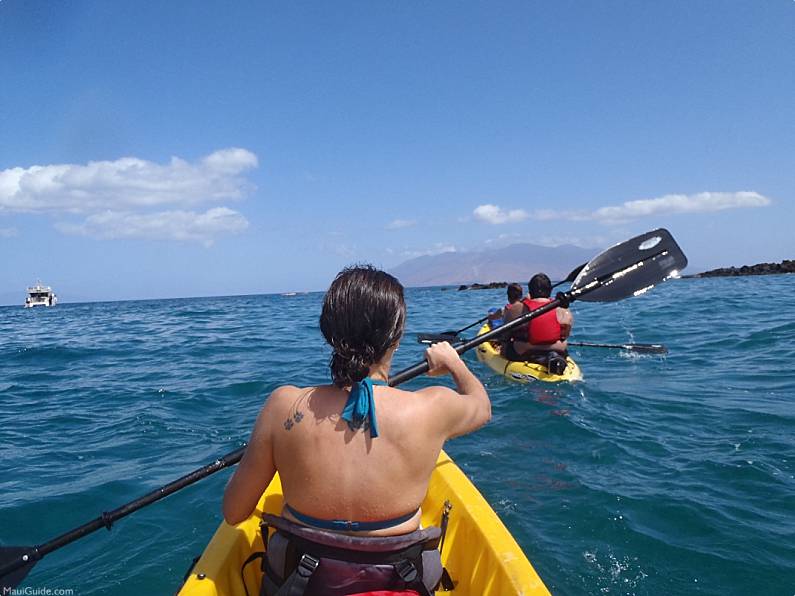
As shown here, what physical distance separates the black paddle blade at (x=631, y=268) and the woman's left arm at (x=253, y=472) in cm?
348

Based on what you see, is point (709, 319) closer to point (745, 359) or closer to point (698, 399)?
point (745, 359)

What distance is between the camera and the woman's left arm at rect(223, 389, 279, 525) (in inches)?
76.5

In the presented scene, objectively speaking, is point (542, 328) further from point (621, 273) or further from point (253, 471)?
point (253, 471)

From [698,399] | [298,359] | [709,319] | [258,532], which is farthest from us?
[709,319]

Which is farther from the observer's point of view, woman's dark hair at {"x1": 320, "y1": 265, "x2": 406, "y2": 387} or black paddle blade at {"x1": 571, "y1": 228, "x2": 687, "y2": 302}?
black paddle blade at {"x1": 571, "y1": 228, "x2": 687, "y2": 302}

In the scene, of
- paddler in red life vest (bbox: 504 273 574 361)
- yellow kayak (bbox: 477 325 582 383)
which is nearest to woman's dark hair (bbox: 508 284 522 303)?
paddler in red life vest (bbox: 504 273 574 361)

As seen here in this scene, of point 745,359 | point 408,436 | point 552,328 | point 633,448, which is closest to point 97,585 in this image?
point 408,436

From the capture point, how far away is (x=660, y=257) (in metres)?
5.29

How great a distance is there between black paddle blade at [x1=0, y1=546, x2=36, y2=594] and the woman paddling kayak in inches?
75.2

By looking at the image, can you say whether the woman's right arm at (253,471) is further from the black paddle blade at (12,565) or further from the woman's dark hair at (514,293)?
the woman's dark hair at (514,293)

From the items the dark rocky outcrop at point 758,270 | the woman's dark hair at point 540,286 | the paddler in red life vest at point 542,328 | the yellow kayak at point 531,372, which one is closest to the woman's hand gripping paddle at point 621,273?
the paddler in red life vest at point 542,328

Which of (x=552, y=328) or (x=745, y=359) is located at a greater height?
(x=552, y=328)

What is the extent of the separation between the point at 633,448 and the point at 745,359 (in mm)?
5916

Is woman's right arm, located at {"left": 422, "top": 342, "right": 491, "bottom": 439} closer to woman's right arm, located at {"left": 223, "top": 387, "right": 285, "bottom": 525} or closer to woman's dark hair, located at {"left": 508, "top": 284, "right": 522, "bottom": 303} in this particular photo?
woman's right arm, located at {"left": 223, "top": 387, "right": 285, "bottom": 525}
